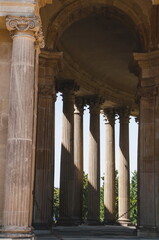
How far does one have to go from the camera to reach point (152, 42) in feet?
218

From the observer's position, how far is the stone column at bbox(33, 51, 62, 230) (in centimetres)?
6244

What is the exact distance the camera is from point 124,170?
10225cm

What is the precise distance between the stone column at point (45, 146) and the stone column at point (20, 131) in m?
21.1

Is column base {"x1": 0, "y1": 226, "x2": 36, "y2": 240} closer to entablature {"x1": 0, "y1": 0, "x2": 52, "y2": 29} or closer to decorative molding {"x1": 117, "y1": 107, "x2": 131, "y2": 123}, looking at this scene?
entablature {"x1": 0, "y1": 0, "x2": 52, "y2": 29}

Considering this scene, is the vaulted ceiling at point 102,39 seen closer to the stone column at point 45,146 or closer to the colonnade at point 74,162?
the stone column at point 45,146

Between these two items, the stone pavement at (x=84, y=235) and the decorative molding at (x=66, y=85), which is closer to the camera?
the stone pavement at (x=84, y=235)

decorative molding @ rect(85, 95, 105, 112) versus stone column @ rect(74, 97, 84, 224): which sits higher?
decorative molding @ rect(85, 95, 105, 112)

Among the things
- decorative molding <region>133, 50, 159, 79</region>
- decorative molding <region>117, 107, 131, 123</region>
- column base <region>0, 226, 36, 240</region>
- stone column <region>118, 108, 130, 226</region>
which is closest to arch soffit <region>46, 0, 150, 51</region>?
decorative molding <region>133, 50, 159, 79</region>

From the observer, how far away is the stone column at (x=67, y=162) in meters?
79.5

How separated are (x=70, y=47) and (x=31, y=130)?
Answer: 51332 millimetres

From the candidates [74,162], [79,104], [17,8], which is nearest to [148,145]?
[17,8]

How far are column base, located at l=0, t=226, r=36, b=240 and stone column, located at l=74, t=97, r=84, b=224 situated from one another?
47.6m

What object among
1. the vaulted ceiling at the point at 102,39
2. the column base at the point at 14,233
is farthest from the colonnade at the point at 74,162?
the column base at the point at 14,233

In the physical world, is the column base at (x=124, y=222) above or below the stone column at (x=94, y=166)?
below
